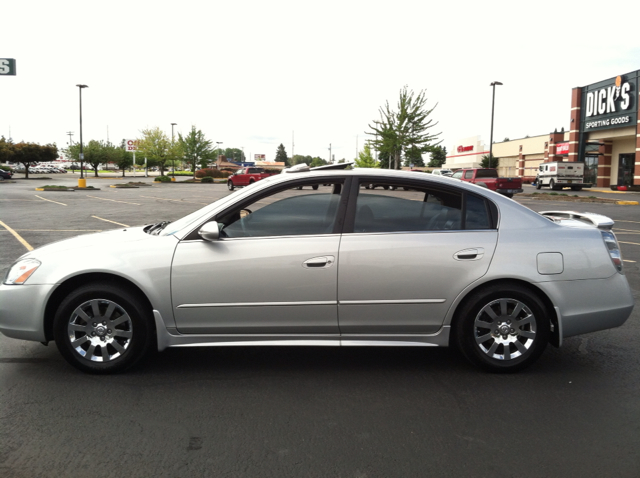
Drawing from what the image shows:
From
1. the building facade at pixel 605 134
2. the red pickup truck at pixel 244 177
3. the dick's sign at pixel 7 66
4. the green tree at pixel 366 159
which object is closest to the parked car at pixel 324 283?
the dick's sign at pixel 7 66

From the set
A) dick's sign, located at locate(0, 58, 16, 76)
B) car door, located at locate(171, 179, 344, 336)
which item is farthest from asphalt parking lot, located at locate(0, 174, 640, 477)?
dick's sign, located at locate(0, 58, 16, 76)

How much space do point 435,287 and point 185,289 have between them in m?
1.85

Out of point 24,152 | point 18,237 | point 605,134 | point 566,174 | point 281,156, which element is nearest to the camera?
point 18,237

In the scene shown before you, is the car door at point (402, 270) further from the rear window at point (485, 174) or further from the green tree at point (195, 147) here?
the green tree at point (195, 147)

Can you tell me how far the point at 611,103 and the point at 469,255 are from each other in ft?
147

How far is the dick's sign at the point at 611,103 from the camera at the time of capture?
39656 mm

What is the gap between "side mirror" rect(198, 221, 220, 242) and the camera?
3.99 m

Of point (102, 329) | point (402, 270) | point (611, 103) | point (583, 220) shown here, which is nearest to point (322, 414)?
point (402, 270)

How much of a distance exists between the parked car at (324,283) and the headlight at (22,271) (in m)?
0.01

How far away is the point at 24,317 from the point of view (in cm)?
413

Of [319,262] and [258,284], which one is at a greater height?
[319,262]

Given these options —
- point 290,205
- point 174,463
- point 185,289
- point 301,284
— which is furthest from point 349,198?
point 174,463

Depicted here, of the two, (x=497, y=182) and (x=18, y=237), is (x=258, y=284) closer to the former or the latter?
(x=18, y=237)

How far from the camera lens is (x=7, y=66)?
67.5 ft
